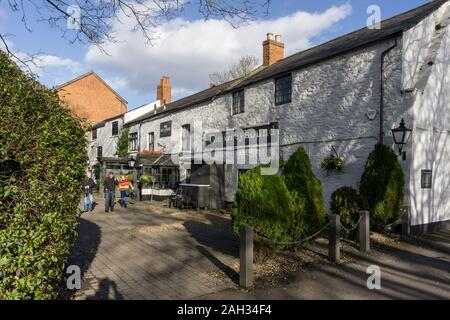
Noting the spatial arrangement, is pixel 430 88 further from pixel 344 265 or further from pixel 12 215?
pixel 12 215

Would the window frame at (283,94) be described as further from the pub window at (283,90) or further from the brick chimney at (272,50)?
the brick chimney at (272,50)

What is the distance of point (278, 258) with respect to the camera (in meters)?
7.61

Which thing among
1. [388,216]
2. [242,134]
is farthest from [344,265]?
[242,134]

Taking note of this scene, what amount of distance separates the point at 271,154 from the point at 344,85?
→ 440 cm

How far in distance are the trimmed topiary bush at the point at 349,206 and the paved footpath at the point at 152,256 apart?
10.2 ft

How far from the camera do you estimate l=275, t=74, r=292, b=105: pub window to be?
14.8m

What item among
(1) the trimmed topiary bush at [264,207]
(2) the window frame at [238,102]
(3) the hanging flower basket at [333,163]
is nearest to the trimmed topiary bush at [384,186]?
(3) the hanging flower basket at [333,163]

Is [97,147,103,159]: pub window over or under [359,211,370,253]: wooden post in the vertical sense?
over

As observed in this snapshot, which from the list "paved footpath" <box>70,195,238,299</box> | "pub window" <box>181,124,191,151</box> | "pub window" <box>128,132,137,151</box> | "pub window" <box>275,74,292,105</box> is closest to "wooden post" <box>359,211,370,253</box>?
"paved footpath" <box>70,195,238,299</box>

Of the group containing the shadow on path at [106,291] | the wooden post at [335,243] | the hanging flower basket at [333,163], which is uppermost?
the hanging flower basket at [333,163]

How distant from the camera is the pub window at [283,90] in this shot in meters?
14.8

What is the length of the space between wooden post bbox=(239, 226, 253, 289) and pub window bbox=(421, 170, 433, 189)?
302 inches

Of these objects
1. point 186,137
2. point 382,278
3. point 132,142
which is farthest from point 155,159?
point 382,278

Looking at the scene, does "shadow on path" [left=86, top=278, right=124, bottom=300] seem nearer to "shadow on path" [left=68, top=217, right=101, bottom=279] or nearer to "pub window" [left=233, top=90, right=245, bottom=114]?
"shadow on path" [left=68, top=217, right=101, bottom=279]
